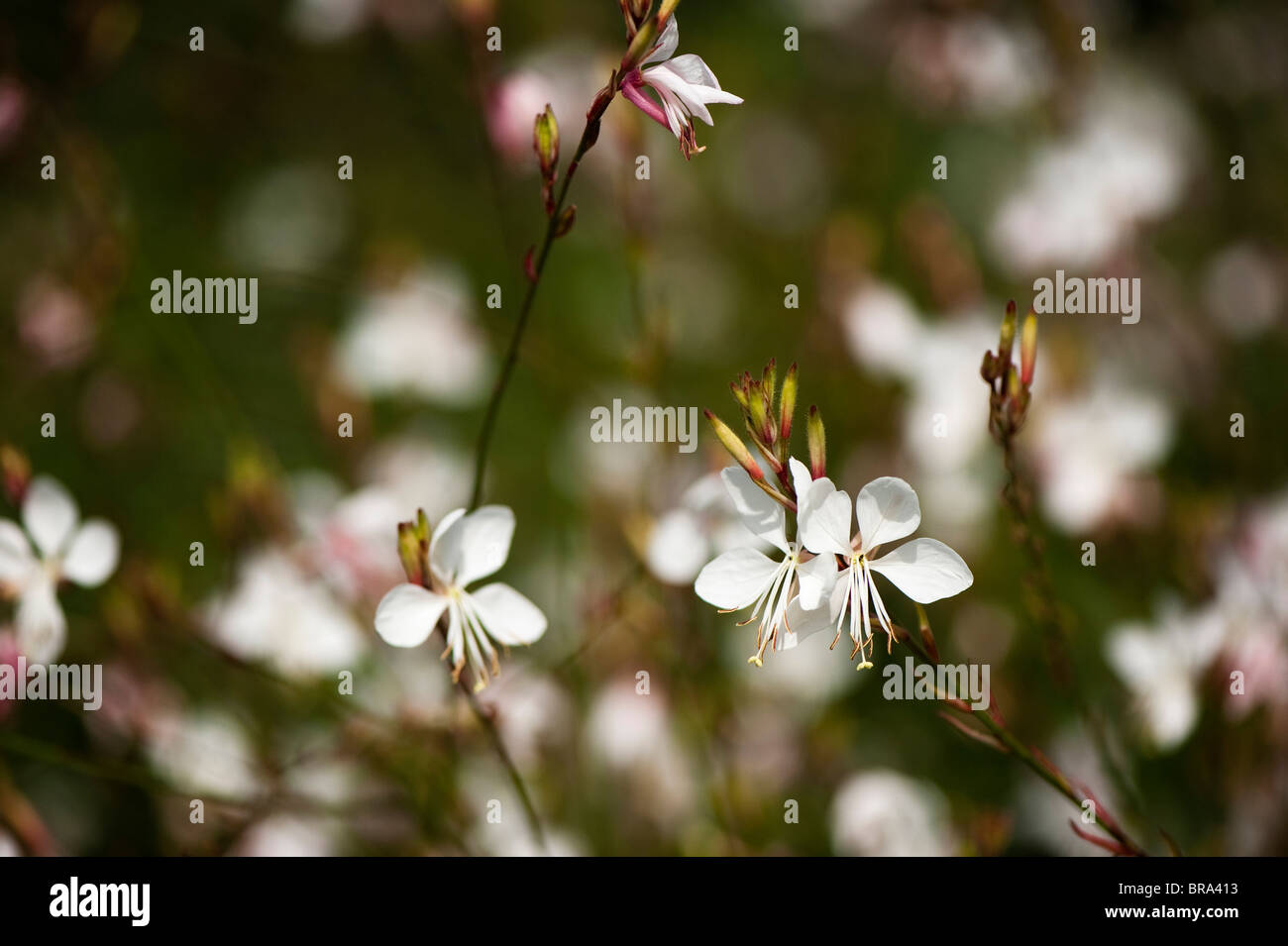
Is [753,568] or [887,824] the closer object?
[753,568]

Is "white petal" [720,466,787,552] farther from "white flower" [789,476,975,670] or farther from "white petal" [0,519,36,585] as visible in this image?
"white petal" [0,519,36,585]

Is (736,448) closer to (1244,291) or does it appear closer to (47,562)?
(47,562)

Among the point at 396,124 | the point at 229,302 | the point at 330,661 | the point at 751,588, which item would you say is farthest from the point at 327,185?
the point at 751,588

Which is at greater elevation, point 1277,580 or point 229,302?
point 229,302

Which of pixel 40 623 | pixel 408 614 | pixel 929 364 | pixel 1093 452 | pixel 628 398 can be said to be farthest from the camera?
pixel 628 398

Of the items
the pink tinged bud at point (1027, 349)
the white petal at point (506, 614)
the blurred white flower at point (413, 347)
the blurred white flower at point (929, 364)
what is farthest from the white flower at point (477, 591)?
the blurred white flower at point (413, 347)

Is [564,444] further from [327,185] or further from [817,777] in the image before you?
[327,185]

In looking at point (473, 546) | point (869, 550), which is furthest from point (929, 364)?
point (473, 546)
